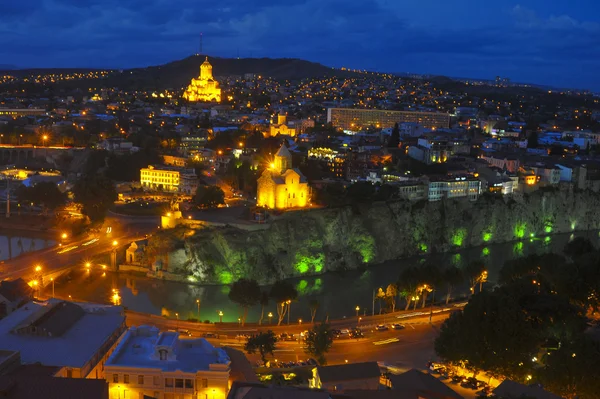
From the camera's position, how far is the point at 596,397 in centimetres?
Result: 773

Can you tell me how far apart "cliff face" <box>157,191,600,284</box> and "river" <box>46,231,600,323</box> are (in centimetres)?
51

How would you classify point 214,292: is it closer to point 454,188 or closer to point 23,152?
point 454,188

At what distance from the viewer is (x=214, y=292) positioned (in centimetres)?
1500

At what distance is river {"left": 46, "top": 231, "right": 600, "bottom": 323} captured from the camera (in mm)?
13453

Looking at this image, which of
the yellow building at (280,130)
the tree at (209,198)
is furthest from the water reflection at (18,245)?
the yellow building at (280,130)

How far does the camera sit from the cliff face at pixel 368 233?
15.9m

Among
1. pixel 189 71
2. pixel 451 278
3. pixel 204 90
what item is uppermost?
pixel 189 71

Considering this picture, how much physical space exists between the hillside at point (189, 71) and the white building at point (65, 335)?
58.5 metres

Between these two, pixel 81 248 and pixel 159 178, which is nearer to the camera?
pixel 81 248

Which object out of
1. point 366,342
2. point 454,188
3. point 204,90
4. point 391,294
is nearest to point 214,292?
point 391,294

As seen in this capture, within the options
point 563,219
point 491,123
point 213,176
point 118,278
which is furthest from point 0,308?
point 491,123

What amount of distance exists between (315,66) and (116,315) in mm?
83051

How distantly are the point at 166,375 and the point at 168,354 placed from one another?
1.02 ft

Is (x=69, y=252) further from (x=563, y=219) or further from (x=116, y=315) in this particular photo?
(x=563, y=219)
